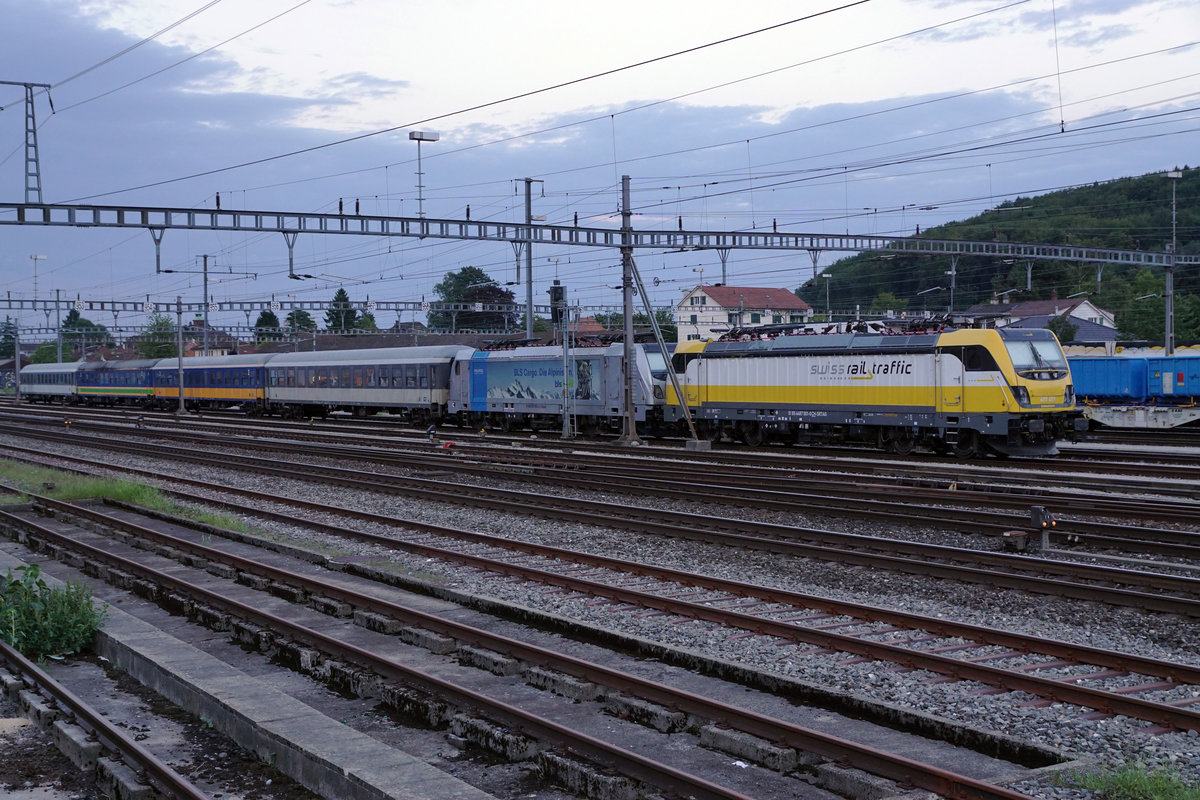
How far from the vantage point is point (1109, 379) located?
45125 millimetres

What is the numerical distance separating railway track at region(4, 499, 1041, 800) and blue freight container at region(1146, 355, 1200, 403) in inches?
1535

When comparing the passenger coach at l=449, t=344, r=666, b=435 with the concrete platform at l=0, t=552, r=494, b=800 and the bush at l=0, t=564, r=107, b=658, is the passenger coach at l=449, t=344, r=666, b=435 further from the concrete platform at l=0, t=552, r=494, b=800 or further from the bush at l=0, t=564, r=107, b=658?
the concrete platform at l=0, t=552, r=494, b=800

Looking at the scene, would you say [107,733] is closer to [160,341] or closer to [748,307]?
[748,307]

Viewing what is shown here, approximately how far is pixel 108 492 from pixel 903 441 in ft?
65.0

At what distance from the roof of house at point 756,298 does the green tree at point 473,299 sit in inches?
744

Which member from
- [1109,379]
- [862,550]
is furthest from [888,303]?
[862,550]

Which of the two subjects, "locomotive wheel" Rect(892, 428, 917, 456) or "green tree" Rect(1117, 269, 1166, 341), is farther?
"green tree" Rect(1117, 269, 1166, 341)

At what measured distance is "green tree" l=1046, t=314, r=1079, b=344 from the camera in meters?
65.1

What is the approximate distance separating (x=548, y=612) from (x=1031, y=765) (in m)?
5.41

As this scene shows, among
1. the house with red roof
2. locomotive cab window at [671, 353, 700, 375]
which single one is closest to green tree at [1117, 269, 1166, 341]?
the house with red roof

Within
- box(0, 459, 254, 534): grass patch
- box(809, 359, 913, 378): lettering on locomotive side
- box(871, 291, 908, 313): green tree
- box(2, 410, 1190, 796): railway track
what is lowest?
box(0, 459, 254, 534): grass patch

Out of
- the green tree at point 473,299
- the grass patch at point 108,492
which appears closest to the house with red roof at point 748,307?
the green tree at point 473,299

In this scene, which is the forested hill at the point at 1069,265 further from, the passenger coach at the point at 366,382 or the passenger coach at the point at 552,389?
the passenger coach at the point at 552,389

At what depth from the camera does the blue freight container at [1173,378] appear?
1666 inches
